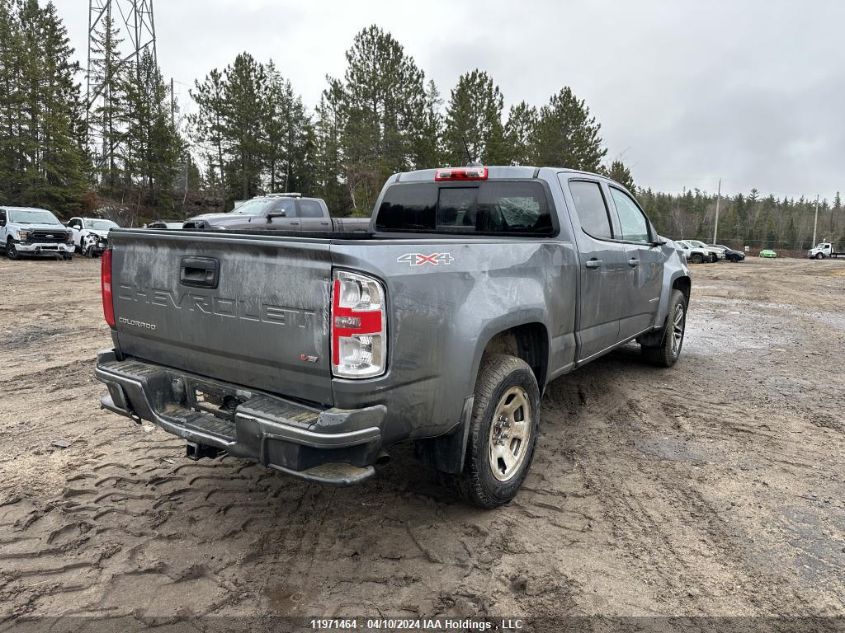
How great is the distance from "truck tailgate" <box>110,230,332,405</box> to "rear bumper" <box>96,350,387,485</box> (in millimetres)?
79

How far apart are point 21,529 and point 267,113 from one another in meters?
43.0

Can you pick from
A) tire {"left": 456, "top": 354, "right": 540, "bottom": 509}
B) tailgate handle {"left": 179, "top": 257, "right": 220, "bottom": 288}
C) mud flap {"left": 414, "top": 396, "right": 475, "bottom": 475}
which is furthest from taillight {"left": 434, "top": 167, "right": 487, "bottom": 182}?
tailgate handle {"left": 179, "top": 257, "right": 220, "bottom": 288}

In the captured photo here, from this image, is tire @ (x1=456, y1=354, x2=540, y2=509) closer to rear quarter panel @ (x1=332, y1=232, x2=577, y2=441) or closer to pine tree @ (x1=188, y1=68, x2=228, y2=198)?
rear quarter panel @ (x1=332, y1=232, x2=577, y2=441)

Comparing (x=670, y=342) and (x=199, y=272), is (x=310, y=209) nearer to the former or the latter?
(x=670, y=342)

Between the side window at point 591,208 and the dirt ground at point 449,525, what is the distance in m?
1.64

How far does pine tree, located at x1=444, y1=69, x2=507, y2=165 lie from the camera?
40.4m

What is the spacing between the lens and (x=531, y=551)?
299cm

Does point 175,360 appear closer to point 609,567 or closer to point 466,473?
point 466,473

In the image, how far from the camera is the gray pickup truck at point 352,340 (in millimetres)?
2514

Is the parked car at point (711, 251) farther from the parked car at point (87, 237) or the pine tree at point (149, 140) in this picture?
the parked car at point (87, 237)

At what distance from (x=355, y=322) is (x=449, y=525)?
4.80 ft

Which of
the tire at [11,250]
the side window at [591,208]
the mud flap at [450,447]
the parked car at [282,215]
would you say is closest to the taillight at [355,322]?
the mud flap at [450,447]

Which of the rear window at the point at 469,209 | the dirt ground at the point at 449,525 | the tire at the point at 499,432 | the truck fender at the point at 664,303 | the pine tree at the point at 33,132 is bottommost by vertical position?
the dirt ground at the point at 449,525

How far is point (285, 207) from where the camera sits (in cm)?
1576
